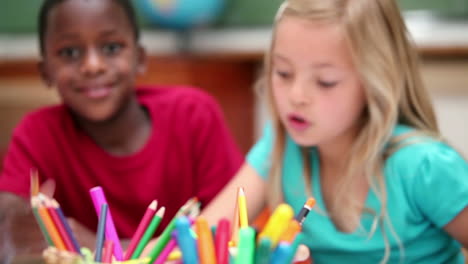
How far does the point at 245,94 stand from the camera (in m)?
2.44

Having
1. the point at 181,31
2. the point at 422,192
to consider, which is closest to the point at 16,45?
the point at 181,31

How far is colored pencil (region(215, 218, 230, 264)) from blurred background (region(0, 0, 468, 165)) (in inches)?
69.4

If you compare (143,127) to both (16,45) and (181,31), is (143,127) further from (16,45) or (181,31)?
(16,45)

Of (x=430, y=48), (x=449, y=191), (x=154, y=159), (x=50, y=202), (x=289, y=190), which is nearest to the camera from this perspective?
(x=50, y=202)

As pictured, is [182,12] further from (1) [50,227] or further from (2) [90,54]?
(1) [50,227]

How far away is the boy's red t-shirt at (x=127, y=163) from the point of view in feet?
3.57

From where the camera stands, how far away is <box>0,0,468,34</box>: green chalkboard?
217 cm

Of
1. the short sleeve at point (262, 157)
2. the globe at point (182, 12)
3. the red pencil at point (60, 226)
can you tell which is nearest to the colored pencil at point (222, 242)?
the red pencil at point (60, 226)

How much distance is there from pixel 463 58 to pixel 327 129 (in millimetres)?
1484

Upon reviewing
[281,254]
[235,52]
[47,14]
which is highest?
[47,14]

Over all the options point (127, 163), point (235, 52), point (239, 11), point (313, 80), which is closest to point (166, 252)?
point (313, 80)

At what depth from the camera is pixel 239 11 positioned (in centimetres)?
243

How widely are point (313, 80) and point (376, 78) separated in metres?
0.10

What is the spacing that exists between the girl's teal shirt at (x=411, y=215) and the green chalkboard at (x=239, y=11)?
1.00m
